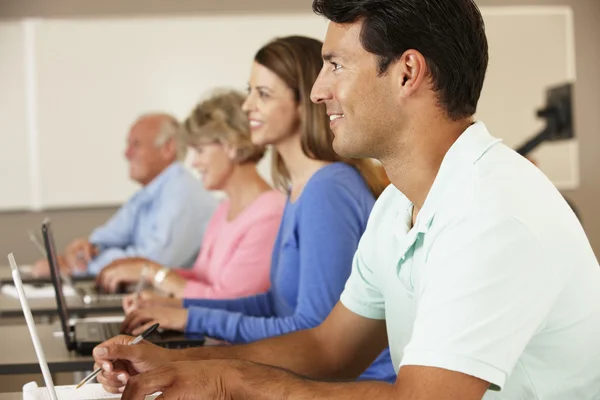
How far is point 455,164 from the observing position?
137 cm

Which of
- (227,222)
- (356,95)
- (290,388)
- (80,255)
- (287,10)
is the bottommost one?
(80,255)

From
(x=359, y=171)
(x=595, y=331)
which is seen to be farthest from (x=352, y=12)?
(x=359, y=171)

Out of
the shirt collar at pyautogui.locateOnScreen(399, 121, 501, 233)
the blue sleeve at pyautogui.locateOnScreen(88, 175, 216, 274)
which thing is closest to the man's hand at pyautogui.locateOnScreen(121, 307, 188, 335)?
the shirt collar at pyautogui.locateOnScreen(399, 121, 501, 233)

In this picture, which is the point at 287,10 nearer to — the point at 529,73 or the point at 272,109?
the point at 529,73

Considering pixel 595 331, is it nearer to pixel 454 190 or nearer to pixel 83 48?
pixel 454 190

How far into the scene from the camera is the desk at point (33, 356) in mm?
1864

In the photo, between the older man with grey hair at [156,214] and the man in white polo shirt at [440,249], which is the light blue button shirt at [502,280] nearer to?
the man in white polo shirt at [440,249]

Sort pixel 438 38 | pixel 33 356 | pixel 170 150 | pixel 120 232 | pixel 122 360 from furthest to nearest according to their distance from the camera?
pixel 170 150, pixel 120 232, pixel 33 356, pixel 122 360, pixel 438 38

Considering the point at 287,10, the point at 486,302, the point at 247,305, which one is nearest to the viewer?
the point at 486,302

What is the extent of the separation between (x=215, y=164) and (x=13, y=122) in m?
3.15

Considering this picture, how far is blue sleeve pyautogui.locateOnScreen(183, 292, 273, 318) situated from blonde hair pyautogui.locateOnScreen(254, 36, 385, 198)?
1.41 ft

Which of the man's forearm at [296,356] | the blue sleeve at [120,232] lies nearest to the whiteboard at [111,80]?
the blue sleeve at [120,232]

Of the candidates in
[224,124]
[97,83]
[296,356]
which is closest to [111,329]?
[296,356]

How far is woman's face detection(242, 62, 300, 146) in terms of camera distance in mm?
2430
